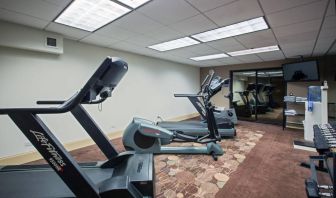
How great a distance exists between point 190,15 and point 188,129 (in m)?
2.67

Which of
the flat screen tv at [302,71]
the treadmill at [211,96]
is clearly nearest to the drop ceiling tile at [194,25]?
the treadmill at [211,96]

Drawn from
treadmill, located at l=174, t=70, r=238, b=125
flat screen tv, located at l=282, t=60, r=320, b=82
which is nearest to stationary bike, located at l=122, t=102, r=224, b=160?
treadmill, located at l=174, t=70, r=238, b=125

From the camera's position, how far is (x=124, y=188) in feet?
4.47

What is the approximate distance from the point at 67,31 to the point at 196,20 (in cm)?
238

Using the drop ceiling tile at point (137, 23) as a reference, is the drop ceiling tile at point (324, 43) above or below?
below

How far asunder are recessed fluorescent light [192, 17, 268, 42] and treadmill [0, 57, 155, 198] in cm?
235

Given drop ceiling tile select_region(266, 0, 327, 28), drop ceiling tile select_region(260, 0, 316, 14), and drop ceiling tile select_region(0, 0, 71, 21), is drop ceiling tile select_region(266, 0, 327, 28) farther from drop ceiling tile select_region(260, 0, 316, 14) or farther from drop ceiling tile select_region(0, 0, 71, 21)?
drop ceiling tile select_region(0, 0, 71, 21)

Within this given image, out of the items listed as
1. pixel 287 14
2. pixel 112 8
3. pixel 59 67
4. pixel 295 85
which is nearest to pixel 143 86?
pixel 59 67

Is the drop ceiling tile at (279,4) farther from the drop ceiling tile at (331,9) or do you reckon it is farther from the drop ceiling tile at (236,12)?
the drop ceiling tile at (331,9)

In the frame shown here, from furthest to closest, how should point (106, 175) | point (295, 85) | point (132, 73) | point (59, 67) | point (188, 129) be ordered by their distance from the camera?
point (295, 85)
point (132, 73)
point (188, 129)
point (59, 67)
point (106, 175)

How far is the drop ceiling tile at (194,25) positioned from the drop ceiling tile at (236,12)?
13cm

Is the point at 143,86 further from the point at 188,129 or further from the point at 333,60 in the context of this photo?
the point at 333,60

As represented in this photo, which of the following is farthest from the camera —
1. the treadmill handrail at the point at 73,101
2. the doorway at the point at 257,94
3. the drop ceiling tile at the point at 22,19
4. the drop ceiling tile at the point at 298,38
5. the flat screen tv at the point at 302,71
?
the doorway at the point at 257,94

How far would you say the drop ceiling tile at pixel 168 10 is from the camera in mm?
2193
